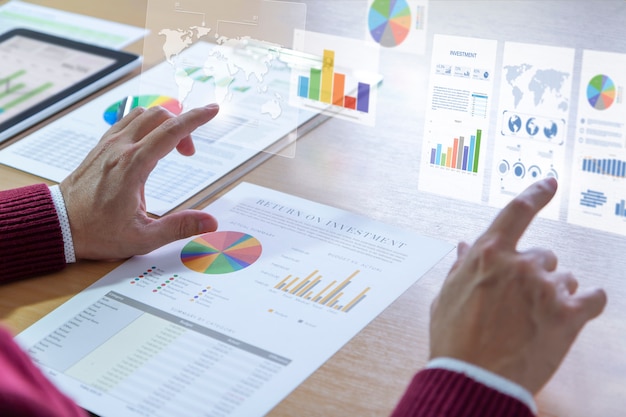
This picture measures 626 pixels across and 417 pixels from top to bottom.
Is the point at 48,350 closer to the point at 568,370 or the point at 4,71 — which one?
the point at 568,370

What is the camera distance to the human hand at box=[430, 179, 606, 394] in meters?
0.73

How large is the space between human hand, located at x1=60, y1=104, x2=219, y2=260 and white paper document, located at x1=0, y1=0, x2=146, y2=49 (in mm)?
566

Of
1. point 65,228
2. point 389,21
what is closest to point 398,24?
point 389,21

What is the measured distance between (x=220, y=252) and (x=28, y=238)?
236 millimetres

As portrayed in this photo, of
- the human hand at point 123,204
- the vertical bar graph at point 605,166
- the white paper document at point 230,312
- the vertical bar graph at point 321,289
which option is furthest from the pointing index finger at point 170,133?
the vertical bar graph at point 605,166

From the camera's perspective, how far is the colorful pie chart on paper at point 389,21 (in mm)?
1173

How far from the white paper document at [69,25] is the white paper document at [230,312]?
62cm

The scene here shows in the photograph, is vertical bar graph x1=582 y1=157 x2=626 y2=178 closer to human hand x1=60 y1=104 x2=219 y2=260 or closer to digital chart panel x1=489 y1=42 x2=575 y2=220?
digital chart panel x1=489 y1=42 x2=575 y2=220

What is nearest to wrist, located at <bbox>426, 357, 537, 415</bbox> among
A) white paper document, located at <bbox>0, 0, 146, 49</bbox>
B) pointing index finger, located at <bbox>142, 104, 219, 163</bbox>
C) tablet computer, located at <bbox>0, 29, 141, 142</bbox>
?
pointing index finger, located at <bbox>142, 104, 219, 163</bbox>

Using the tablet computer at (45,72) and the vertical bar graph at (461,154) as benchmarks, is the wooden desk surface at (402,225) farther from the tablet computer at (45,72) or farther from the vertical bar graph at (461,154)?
the tablet computer at (45,72)

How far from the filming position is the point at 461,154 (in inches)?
43.3

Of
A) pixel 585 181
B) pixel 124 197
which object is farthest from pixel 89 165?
pixel 585 181

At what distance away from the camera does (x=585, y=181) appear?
1.05 meters

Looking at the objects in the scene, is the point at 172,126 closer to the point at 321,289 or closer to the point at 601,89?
the point at 321,289
